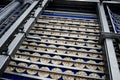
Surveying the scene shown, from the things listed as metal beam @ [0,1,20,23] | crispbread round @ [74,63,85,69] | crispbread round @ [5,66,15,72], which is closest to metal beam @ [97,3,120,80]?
crispbread round @ [74,63,85,69]

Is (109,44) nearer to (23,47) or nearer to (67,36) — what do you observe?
(67,36)

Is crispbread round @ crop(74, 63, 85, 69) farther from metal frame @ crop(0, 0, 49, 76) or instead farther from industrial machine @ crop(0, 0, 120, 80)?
metal frame @ crop(0, 0, 49, 76)

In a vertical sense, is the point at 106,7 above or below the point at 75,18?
above

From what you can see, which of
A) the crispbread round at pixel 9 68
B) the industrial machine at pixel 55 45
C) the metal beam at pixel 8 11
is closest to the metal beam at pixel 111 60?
the industrial machine at pixel 55 45

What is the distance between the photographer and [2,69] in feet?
10.3

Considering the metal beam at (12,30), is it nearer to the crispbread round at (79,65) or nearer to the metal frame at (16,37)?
the metal frame at (16,37)

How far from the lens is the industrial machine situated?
127 inches

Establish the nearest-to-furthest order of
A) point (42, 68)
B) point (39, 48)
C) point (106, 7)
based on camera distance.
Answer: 1. point (42, 68)
2. point (39, 48)
3. point (106, 7)

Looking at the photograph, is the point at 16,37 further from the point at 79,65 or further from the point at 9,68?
the point at 79,65

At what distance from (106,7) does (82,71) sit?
9.94 ft

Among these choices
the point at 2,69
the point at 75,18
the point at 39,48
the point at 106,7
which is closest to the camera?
the point at 2,69

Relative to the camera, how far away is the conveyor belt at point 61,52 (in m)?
3.29

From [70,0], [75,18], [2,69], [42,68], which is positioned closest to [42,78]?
[42,68]

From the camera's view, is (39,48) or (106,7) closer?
(39,48)
